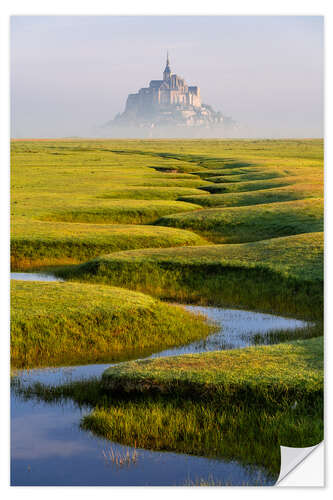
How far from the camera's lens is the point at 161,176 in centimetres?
8488

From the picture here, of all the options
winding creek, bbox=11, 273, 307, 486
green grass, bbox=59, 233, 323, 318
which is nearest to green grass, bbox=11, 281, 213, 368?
green grass, bbox=59, 233, 323, 318

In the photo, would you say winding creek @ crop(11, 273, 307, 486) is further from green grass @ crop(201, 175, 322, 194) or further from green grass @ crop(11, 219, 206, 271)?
green grass @ crop(201, 175, 322, 194)

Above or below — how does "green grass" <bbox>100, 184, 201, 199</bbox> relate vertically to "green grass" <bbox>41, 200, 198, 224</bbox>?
above

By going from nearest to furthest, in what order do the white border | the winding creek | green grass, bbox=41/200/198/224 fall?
1. the winding creek
2. the white border
3. green grass, bbox=41/200/198/224

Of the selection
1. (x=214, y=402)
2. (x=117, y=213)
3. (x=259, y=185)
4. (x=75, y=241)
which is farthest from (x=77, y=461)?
(x=259, y=185)

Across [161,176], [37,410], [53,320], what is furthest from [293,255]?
[161,176]

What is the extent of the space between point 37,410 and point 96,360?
14.9ft

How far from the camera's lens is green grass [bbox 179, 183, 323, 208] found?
174ft

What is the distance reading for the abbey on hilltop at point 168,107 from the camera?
23.2 m

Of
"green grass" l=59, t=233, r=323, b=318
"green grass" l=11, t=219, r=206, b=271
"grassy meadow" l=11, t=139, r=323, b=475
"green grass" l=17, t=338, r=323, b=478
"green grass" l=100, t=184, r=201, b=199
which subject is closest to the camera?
"green grass" l=17, t=338, r=323, b=478

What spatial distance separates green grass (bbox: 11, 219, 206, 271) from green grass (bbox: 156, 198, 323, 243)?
3318 millimetres

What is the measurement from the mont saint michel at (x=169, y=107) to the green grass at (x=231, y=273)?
6538mm
